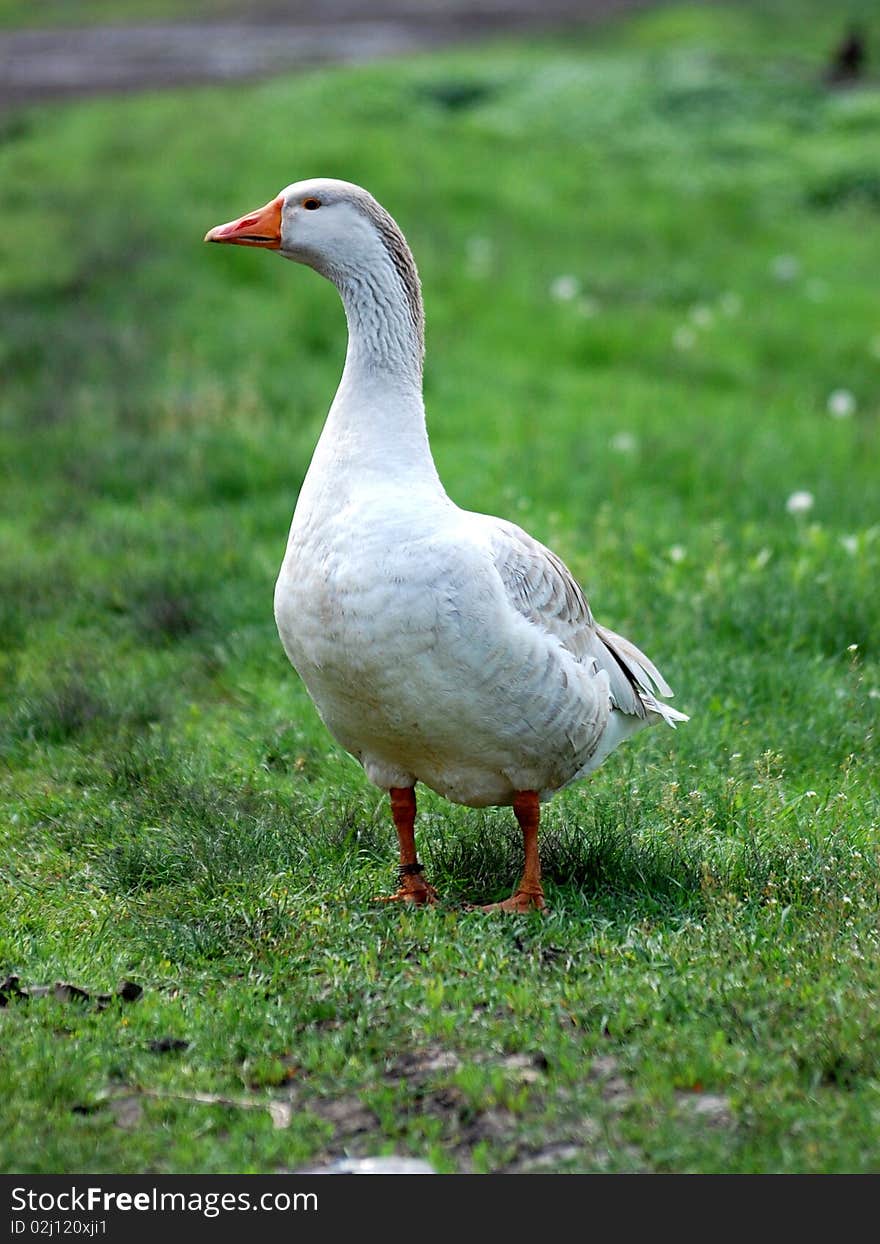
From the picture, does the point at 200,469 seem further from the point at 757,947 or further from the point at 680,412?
the point at 757,947

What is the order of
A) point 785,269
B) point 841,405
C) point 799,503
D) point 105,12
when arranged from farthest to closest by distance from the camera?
point 105,12
point 785,269
point 841,405
point 799,503

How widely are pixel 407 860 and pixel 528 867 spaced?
0.38 m

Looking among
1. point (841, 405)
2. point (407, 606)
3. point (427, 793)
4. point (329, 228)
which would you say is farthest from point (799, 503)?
point (407, 606)

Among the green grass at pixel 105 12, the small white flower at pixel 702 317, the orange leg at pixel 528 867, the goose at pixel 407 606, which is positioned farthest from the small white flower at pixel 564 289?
the green grass at pixel 105 12

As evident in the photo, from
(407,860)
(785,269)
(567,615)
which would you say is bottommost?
(785,269)

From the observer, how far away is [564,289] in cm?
1234

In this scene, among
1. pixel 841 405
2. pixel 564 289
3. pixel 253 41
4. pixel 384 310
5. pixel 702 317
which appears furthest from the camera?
pixel 253 41

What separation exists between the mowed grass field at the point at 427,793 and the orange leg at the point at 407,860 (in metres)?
0.11

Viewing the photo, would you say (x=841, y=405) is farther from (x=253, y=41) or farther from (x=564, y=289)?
(x=253, y=41)

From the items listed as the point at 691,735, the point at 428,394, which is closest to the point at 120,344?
the point at 428,394

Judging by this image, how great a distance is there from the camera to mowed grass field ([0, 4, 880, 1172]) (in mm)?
3822

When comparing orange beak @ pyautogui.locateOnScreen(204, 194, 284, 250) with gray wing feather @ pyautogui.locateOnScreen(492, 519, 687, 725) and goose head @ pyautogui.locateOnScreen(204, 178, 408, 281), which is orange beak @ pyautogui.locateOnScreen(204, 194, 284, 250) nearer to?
goose head @ pyautogui.locateOnScreen(204, 178, 408, 281)

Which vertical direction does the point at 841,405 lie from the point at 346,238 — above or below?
below

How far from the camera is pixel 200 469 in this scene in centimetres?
901
